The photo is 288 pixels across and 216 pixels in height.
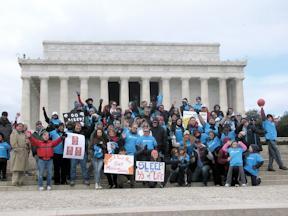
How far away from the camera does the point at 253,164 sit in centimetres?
1528

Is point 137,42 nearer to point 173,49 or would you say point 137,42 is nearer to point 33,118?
point 173,49

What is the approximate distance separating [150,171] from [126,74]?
4102 centimetres

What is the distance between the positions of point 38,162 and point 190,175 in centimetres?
575

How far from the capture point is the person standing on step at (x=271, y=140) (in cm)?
1756

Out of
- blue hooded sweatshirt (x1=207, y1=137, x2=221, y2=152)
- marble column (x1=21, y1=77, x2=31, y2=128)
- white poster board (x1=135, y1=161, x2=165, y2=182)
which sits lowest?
white poster board (x1=135, y1=161, x2=165, y2=182)

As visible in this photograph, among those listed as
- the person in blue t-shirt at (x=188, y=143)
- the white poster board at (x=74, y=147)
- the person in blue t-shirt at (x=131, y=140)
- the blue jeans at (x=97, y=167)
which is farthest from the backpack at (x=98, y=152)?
the person in blue t-shirt at (x=188, y=143)

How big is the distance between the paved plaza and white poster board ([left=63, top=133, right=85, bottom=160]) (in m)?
3.01

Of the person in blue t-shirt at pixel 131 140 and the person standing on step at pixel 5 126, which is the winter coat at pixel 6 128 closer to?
the person standing on step at pixel 5 126

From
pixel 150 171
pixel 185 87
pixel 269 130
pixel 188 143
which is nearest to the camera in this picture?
pixel 150 171

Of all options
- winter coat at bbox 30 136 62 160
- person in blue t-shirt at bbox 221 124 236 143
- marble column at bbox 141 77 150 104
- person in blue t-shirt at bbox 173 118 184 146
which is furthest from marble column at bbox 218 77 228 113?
winter coat at bbox 30 136 62 160

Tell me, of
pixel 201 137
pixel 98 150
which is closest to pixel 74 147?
pixel 98 150

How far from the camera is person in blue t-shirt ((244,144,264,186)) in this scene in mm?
15102

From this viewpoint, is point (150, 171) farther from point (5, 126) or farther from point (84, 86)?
point (84, 86)

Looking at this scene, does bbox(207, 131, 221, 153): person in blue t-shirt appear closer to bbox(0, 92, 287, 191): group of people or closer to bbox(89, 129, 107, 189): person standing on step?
bbox(0, 92, 287, 191): group of people
